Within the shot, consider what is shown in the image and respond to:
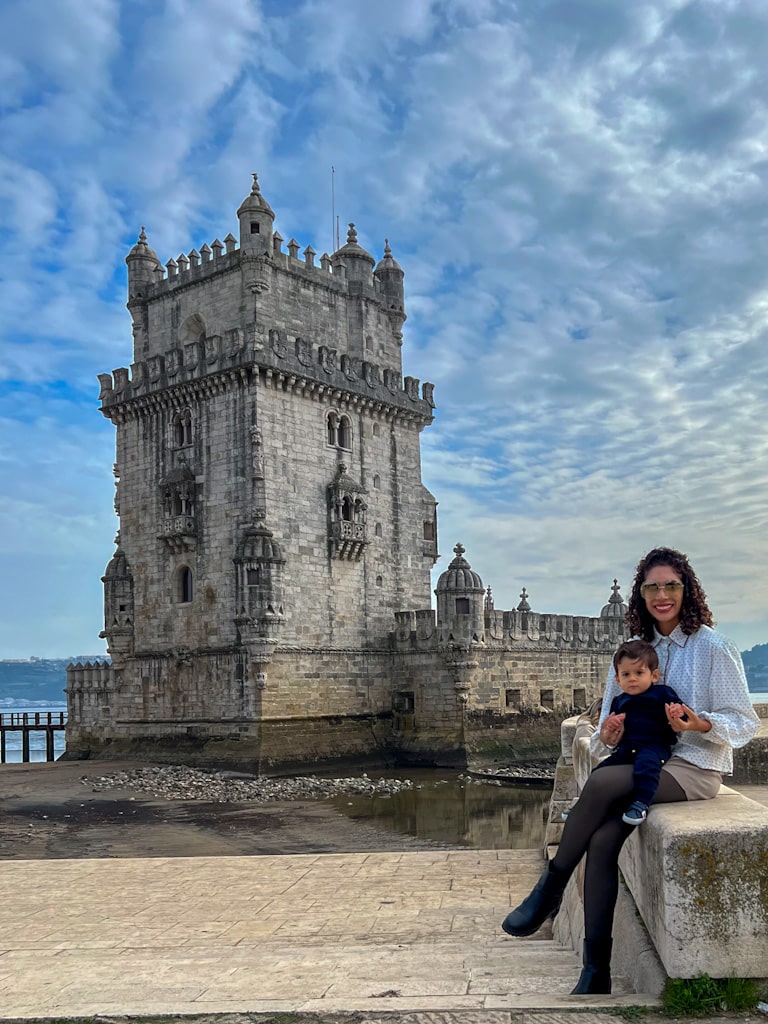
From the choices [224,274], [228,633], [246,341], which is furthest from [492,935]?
[224,274]

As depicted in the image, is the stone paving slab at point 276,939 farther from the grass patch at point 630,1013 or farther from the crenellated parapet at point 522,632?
the crenellated parapet at point 522,632

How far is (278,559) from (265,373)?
19.1ft

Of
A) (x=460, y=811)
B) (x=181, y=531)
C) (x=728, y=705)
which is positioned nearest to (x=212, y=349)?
(x=181, y=531)

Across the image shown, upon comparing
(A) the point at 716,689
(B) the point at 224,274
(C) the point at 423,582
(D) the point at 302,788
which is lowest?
(D) the point at 302,788

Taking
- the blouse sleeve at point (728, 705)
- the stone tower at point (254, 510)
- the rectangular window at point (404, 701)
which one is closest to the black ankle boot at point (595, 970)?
the blouse sleeve at point (728, 705)

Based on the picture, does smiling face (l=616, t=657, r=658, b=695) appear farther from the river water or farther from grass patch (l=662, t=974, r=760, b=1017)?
the river water

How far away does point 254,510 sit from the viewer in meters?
30.6

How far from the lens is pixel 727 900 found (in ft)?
13.8

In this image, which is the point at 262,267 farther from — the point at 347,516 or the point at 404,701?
the point at 404,701

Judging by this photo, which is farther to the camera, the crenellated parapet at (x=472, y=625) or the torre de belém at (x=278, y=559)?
the crenellated parapet at (x=472, y=625)

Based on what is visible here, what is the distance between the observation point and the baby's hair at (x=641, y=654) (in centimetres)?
523

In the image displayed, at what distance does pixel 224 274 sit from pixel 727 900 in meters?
31.2

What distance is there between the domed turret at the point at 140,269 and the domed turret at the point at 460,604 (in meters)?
15.0

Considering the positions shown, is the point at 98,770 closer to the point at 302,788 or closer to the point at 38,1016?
the point at 302,788
